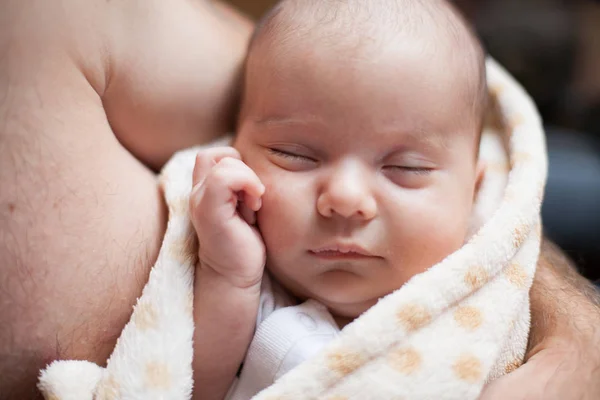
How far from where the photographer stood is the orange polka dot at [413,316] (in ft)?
2.83

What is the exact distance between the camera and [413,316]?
0.87 metres

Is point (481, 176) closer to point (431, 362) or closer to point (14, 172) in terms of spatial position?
point (431, 362)

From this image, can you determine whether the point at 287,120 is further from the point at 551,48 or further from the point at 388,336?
the point at 551,48

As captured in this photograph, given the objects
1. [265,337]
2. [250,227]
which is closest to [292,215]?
[250,227]

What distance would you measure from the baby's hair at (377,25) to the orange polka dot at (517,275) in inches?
9.3

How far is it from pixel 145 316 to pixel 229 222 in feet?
0.57

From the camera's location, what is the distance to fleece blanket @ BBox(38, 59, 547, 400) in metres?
0.83

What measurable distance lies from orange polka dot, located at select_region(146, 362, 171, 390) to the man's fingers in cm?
27

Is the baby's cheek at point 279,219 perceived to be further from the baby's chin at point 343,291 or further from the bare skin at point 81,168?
the bare skin at point 81,168

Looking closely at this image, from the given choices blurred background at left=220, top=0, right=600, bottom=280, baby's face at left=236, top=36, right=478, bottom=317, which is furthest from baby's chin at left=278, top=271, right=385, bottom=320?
blurred background at left=220, top=0, right=600, bottom=280

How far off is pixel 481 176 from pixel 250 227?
455 mm

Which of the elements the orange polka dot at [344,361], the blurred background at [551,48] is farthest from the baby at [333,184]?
the blurred background at [551,48]

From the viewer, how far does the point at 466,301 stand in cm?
91

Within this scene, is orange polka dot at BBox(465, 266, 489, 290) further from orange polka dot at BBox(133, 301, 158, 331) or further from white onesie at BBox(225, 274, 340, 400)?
orange polka dot at BBox(133, 301, 158, 331)
